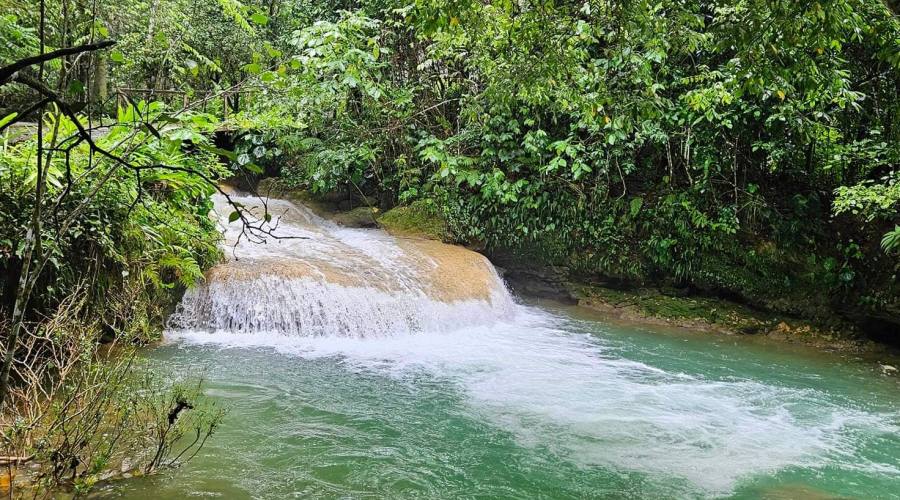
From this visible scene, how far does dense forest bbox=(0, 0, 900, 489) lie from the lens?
3781 mm

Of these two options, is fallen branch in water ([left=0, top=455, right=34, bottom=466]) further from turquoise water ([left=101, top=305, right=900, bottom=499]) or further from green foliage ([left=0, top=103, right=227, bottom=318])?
green foliage ([left=0, top=103, right=227, bottom=318])

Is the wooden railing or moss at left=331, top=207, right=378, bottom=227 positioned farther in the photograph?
moss at left=331, top=207, right=378, bottom=227

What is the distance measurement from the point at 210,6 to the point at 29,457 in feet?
43.9

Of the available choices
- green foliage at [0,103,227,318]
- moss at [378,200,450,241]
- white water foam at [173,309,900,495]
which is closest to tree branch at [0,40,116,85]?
green foliage at [0,103,227,318]

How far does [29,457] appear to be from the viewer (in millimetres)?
3098

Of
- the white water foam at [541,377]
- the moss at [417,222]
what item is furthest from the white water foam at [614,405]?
the moss at [417,222]

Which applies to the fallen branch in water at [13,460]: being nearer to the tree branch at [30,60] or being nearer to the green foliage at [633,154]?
the tree branch at [30,60]

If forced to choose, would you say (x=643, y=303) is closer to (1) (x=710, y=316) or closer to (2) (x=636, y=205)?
(1) (x=710, y=316)

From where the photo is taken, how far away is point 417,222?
1134 centimetres

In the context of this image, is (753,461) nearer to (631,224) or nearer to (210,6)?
(631,224)

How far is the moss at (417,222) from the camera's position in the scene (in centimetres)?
1113

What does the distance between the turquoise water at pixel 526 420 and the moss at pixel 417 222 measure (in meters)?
3.35

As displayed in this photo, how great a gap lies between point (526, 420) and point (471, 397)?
70cm

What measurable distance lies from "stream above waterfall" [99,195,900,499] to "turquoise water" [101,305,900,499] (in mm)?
21
